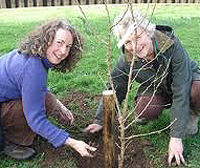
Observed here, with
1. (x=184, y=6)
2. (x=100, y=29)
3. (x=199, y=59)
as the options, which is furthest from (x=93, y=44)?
(x=184, y=6)

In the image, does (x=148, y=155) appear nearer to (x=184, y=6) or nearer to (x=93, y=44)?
(x=93, y=44)

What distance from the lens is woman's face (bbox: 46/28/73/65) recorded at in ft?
6.88

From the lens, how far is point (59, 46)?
210cm

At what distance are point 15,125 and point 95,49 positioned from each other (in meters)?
2.46

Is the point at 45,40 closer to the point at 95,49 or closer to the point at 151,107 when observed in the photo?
the point at 151,107

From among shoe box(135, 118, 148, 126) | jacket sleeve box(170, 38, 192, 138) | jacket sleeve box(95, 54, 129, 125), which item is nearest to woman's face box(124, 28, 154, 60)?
jacket sleeve box(170, 38, 192, 138)

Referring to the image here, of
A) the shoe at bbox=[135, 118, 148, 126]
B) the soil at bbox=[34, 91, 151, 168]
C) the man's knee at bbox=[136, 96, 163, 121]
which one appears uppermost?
the man's knee at bbox=[136, 96, 163, 121]

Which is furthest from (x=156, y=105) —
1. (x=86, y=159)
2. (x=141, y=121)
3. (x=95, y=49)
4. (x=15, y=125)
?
(x=95, y=49)

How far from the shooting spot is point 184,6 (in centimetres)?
880

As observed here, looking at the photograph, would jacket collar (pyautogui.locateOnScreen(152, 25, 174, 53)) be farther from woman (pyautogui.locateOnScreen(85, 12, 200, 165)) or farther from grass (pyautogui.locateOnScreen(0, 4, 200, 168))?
grass (pyautogui.locateOnScreen(0, 4, 200, 168))

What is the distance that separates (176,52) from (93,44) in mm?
2694

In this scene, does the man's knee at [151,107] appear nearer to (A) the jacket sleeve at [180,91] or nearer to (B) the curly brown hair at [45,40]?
(A) the jacket sleeve at [180,91]

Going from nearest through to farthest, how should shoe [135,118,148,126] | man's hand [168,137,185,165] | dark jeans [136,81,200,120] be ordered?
man's hand [168,137,185,165] < dark jeans [136,81,200,120] < shoe [135,118,148,126]

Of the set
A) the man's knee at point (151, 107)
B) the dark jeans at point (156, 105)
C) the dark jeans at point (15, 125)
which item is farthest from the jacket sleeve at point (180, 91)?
the dark jeans at point (15, 125)
